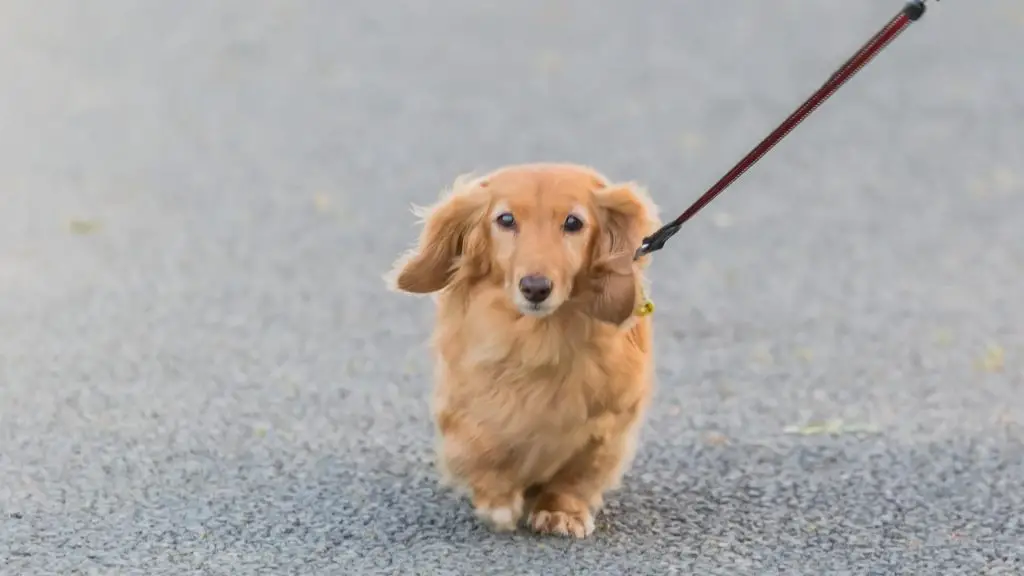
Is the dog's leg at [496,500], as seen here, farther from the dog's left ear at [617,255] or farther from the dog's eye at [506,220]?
the dog's eye at [506,220]

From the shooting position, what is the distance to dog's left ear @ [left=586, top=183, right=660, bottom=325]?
3049 mm

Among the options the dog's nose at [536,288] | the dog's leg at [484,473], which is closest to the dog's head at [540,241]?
the dog's nose at [536,288]

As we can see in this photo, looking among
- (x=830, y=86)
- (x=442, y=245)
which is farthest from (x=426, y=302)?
(x=830, y=86)

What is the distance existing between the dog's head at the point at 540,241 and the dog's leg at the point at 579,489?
38cm

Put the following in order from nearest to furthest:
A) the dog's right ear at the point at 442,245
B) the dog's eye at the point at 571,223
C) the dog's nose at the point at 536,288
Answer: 1. the dog's nose at the point at 536,288
2. the dog's eye at the point at 571,223
3. the dog's right ear at the point at 442,245

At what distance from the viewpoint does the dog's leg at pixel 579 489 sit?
330 cm

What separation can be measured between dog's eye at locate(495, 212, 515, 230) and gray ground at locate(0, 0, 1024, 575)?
28.3 inches

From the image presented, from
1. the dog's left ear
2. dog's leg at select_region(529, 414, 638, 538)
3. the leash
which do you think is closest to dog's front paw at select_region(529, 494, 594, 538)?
dog's leg at select_region(529, 414, 638, 538)

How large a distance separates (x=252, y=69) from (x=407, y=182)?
2.32 m

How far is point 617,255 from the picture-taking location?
3.07m

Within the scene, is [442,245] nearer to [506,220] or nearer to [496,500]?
[506,220]

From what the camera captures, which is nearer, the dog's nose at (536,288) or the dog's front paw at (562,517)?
the dog's nose at (536,288)

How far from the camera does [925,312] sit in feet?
17.2

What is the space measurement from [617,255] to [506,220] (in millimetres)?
246
